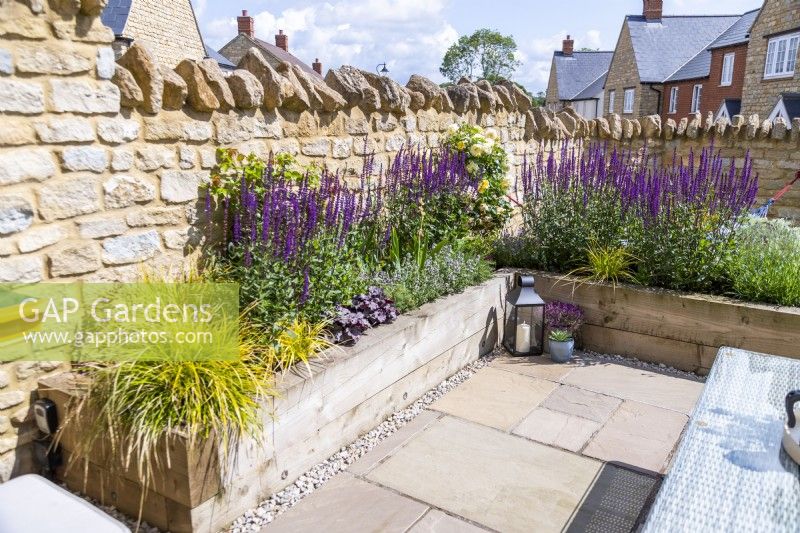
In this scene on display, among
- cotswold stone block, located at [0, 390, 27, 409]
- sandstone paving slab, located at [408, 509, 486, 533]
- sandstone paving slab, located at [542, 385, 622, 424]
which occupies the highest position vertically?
cotswold stone block, located at [0, 390, 27, 409]

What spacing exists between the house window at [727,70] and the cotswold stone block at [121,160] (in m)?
23.5

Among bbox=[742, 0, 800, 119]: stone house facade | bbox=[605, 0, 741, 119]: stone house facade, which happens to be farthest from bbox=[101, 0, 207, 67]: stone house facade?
bbox=[605, 0, 741, 119]: stone house facade

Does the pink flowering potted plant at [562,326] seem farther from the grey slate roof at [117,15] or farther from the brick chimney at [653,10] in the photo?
the brick chimney at [653,10]

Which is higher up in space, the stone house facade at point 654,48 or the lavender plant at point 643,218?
the stone house facade at point 654,48

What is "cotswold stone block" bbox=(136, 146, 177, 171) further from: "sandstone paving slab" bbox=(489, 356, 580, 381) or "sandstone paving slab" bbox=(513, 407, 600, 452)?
"sandstone paving slab" bbox=(489, 356, 580, 381)

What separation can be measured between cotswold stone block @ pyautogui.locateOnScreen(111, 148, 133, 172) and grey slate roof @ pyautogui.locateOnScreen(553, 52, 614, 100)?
3422 centimetres

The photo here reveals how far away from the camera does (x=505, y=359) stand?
430 cm

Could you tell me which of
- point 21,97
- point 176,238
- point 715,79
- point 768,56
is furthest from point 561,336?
point 715,79

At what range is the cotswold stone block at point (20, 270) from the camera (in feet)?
8.00

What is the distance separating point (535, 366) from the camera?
13.7 ft

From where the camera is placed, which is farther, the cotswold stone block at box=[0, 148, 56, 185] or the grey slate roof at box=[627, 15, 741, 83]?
the grey slate roof at box=[627, 15, 741, 83]

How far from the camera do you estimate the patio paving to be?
253cm

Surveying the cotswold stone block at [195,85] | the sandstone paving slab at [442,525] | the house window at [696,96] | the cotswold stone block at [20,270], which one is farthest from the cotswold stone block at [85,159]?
the house window at [696,96]

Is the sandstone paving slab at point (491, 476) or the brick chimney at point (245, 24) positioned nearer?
the sandstone paving slab at point (491, 476)
